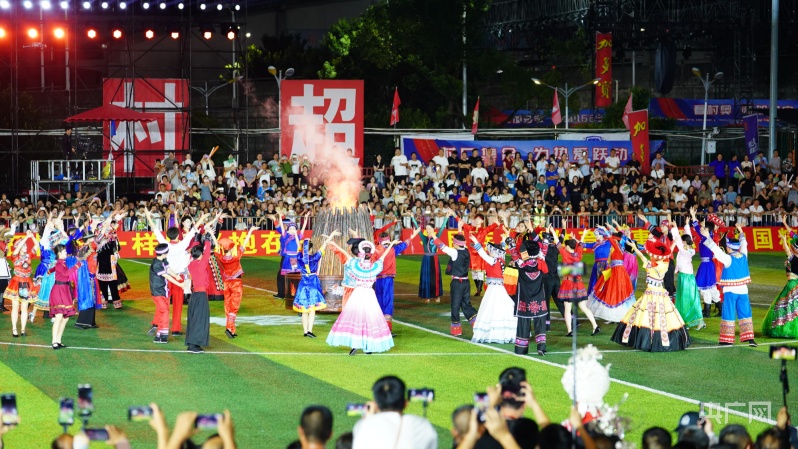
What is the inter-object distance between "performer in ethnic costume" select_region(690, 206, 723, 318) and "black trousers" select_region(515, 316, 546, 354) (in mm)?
4097

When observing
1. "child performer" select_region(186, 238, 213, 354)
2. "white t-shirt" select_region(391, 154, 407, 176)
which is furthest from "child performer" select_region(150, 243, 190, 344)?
"white t-shirt" select_region(391, 154, 407, 176)

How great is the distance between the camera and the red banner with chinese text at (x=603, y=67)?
49.0 meters

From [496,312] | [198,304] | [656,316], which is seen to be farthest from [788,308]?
[198,304]

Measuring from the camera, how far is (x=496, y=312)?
1948 centimetres

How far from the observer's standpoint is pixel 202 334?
1856 cm

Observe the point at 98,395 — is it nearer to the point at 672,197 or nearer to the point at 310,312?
the point at 310,312

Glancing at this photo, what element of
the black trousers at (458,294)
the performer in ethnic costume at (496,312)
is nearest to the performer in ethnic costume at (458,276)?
the black trousers at (458,294)

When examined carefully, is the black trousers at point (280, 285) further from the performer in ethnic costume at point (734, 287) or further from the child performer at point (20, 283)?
the performer in ethnic costume at point (734, 287)

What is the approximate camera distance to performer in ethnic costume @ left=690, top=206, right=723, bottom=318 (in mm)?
20688

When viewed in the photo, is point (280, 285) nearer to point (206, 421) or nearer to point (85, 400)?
point (85, 400)

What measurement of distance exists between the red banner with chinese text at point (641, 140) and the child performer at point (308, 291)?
2581 cm

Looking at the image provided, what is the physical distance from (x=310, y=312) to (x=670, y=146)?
3993cm

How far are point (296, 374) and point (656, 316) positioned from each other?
251 inches

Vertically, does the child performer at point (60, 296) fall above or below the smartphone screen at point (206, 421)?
below
